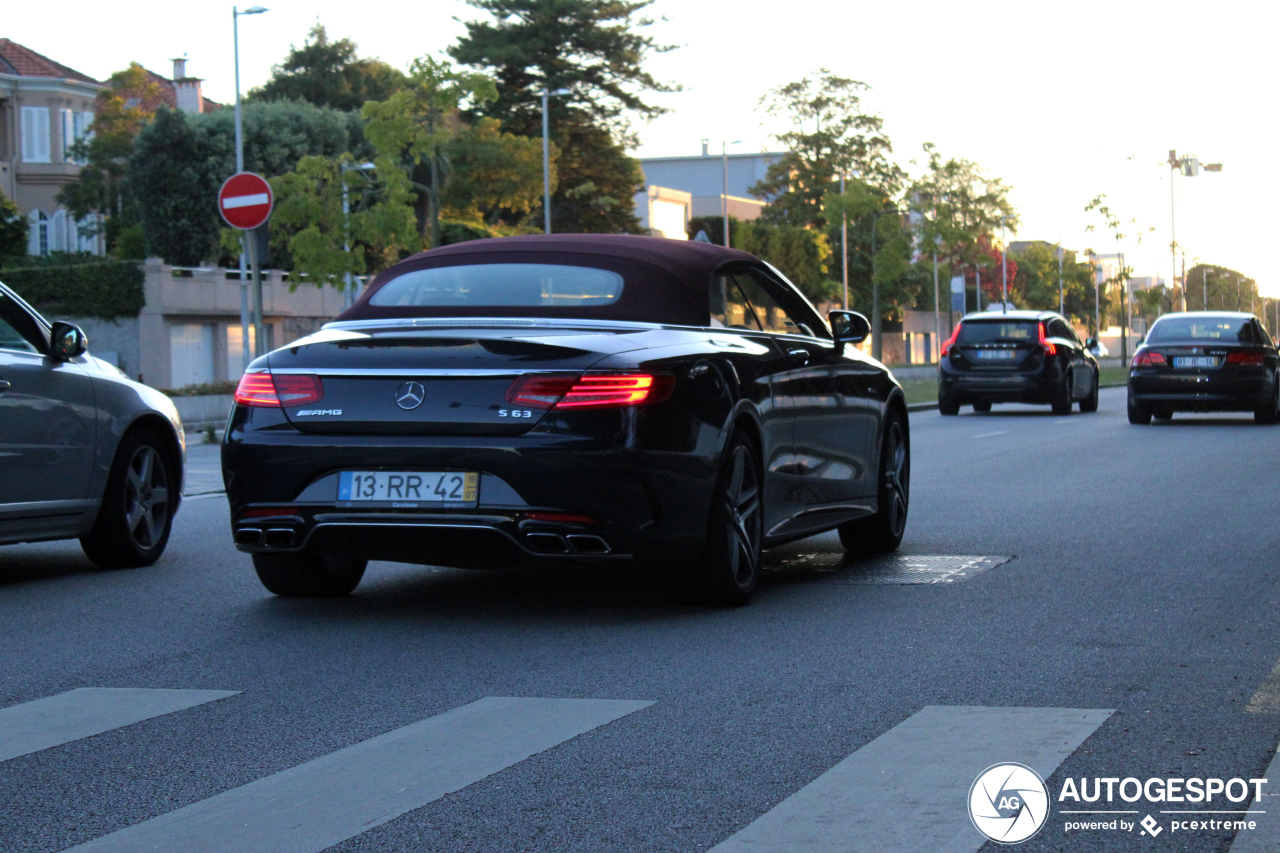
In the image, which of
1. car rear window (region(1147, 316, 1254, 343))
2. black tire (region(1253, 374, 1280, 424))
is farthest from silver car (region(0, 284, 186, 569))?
black tire (region(1253, 374, 1280, 424))

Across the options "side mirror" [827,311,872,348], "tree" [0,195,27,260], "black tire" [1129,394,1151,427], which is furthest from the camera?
"tree" [0,195,27,260]

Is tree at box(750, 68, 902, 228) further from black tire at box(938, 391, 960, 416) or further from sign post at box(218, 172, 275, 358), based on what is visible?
sign post at box(218, 172, 275, 358)

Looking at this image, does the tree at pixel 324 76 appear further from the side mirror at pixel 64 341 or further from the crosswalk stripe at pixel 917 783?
the crosswalk stripe at pixel 917 783

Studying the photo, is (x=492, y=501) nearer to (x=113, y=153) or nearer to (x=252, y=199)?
(x=252, y=199)

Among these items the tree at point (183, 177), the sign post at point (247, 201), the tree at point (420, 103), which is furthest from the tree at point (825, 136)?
the sign post at point (247, 201)

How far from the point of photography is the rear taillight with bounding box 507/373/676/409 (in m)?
6.61

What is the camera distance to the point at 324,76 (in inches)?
3413

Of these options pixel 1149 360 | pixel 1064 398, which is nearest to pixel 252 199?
pixel 1149 360

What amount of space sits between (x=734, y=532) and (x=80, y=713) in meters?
2.73

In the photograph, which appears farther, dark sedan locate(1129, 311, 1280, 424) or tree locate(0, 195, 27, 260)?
tree locate(0, 195, 27, 260)

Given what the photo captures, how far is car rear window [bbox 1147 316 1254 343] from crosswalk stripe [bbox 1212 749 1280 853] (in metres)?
20.6

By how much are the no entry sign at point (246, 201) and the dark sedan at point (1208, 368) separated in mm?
11270

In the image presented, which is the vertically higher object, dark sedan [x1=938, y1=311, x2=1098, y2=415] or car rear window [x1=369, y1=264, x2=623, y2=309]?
car rear window [x1=369, y1=264, x2=623, y2=309]

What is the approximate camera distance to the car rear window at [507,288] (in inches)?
294
